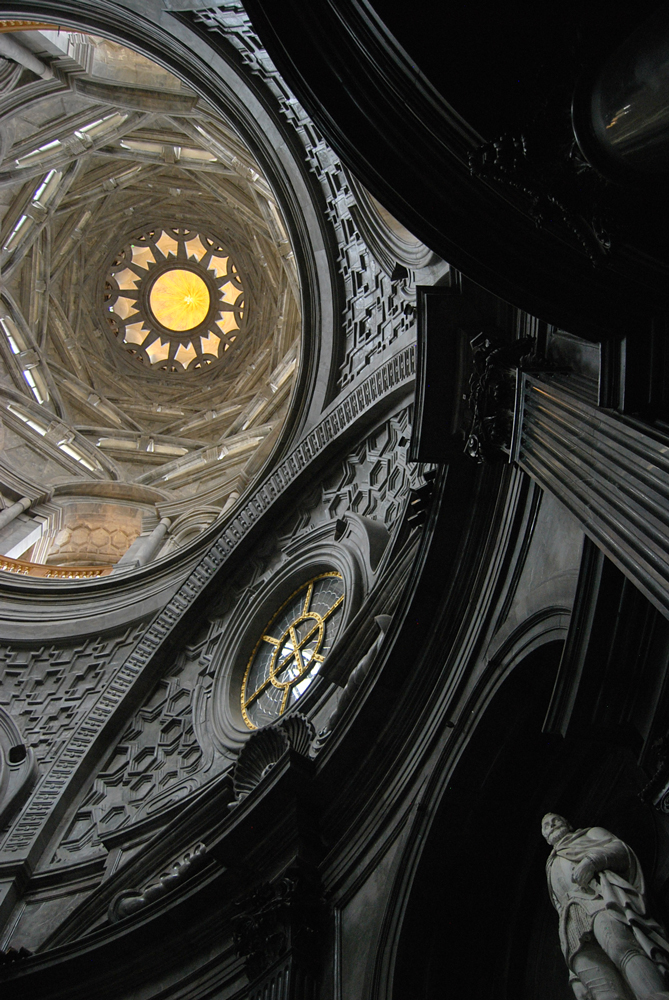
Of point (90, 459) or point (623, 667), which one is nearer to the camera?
point (623, 667)

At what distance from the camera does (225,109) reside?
46.3 feet

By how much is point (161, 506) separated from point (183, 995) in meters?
15.9

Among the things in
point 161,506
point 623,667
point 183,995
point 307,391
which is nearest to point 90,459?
point 161,506

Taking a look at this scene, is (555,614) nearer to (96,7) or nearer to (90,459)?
(96,7)

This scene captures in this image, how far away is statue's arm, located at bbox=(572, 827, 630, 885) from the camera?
150 inches

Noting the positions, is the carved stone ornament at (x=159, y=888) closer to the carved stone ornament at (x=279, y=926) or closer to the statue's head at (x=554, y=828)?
the carved stone ornament at (x=279, y=926)

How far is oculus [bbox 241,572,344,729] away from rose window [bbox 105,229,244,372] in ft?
74.0

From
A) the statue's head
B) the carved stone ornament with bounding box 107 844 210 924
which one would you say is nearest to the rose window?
the carved stone ornament with bounding box 107 844 210 924

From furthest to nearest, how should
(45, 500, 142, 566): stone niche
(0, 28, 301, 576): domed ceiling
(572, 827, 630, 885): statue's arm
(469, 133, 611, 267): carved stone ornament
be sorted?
1. (45, 500, 142, 566): stone niche
2. (0, 28, 301, 576): domed ceiling
3. (469, 133, 611, 267): carved stone ornament
4. (572, 827, 630, 885): statue's arm

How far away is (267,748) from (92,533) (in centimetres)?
1523

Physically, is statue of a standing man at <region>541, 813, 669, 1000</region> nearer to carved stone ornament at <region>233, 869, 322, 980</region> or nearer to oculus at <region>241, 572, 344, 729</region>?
carved stone ornament at <region>233, 869, 322, 980</region>

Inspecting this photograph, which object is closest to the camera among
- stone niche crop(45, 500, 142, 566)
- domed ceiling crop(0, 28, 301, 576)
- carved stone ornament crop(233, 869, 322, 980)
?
carved stone ornament crop(233, 869, 322, 980)

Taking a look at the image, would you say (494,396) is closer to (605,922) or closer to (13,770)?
(605,922)

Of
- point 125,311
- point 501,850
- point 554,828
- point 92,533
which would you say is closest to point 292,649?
point 501,850
